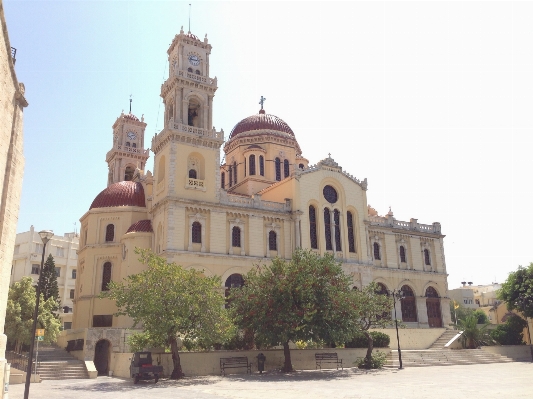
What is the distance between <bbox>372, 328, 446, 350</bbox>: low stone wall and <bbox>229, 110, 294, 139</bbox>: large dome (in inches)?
907

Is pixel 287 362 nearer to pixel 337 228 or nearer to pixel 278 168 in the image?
pixel 337 228

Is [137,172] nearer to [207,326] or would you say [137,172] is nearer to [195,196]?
[195,196]

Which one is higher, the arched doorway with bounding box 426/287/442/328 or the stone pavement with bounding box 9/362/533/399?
the arched doorway with bounding box 426/287/442/328

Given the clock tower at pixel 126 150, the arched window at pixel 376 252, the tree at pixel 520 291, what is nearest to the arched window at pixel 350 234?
the arched window at pixel 376 252

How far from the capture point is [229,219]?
123 ft

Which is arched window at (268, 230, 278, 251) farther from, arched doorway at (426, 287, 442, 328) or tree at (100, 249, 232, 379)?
arched doorway at (426, 287, 442, 328)

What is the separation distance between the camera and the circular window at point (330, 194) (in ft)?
140

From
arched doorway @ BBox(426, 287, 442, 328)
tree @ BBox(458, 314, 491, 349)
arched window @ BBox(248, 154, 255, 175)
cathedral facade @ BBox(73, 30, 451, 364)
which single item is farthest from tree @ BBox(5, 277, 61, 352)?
arched doorway @ BBox(426, 287, 442, 328)

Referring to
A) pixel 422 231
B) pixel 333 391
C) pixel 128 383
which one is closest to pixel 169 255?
pixel 128 383

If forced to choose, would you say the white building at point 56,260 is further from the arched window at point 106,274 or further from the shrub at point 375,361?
the shrub at point 375,361

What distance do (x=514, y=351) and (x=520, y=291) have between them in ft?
15.8

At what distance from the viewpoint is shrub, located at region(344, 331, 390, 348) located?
3244cm

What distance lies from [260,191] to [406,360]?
66.9 feet

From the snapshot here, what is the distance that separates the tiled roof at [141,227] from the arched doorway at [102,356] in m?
8.99
